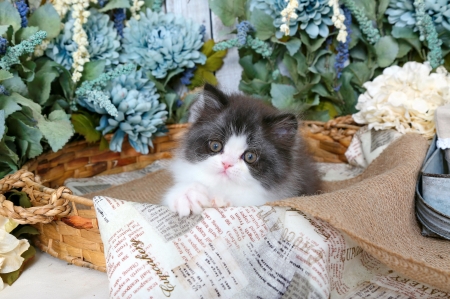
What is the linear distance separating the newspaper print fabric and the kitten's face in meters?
0.24

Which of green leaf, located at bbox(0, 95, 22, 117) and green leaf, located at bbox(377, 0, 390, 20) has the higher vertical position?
green leaf, located at bbox(377, 0, 390, 20)

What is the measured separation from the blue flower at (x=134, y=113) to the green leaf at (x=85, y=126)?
4 centimetres

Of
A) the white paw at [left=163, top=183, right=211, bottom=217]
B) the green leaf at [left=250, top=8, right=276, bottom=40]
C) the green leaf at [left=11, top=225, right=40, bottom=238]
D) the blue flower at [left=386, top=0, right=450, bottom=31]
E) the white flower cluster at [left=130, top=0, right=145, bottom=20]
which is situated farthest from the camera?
the white flower cluster at [left=130, top=0, right=145, bottom=20]

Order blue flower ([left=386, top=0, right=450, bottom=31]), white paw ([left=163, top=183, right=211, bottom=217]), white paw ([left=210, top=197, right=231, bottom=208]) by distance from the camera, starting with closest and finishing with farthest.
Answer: white paw ([left=163, top=183, right=211, bottom=217]) → white paw ([left=210, top=197, right=231, bottom=208]) → blue flower ([left=386, top=0, right=450, bottom=31])

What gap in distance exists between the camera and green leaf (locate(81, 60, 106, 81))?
87.5 inches

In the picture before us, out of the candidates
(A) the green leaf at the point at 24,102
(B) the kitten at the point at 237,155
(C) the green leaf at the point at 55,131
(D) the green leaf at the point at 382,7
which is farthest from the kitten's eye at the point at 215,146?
(D) the green leaf at the point at 382,7

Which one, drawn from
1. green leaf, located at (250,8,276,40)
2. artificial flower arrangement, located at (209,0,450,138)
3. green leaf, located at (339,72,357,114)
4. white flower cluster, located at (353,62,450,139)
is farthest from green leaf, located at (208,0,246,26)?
white flower cluster, located at (353,62,450,139)

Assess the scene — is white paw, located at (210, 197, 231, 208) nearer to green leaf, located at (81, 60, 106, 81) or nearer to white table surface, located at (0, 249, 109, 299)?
white table surface, located at (0, 249, 109, 299)

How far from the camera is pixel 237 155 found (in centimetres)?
155

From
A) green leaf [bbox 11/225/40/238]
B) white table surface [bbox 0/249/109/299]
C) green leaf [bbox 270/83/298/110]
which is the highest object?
green leaf [bbox 270/83/298/110]

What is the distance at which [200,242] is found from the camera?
4.26 ft

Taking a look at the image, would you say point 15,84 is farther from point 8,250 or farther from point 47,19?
point 8,250

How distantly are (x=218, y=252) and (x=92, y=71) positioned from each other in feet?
4.22

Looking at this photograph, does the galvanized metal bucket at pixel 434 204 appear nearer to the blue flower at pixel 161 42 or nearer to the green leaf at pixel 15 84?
the blue flower at pixel 161 42
